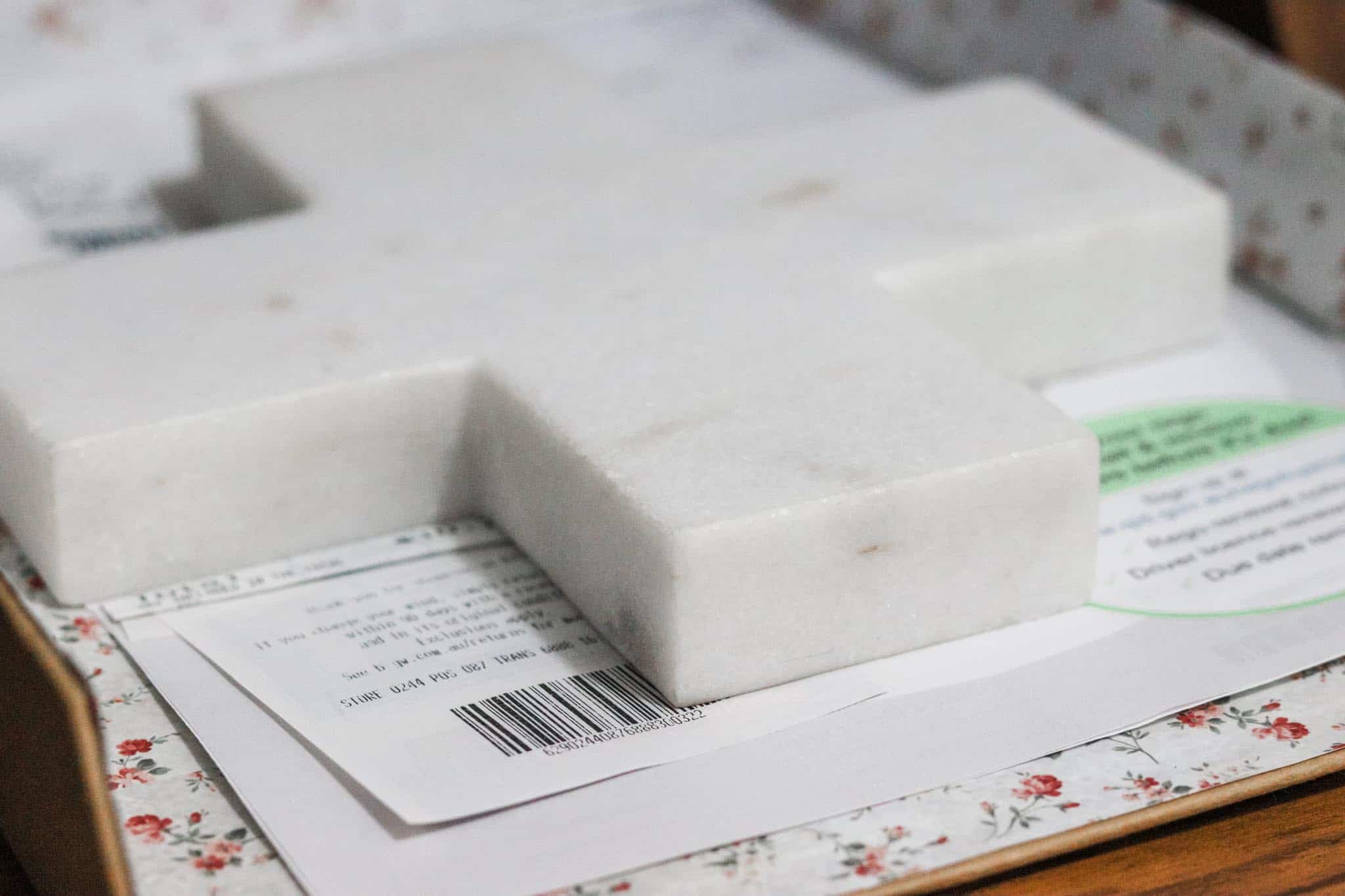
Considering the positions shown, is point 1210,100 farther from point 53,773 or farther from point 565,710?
point 53,773

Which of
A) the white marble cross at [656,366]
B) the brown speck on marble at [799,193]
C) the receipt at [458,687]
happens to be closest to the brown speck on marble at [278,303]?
the white marble cross at [656,366]

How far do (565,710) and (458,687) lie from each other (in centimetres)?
4

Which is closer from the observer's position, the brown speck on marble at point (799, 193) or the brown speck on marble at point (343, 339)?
the brown speck on marble at point (343, 339)

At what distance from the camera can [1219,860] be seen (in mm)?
533

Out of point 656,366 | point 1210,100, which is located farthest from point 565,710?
point 1210,100

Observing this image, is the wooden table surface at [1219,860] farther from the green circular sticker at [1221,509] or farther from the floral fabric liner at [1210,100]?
the floral fabric liner at [1210,100]

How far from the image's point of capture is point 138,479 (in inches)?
24.2

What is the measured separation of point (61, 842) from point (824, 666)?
0.81 feet

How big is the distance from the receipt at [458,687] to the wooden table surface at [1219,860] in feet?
0.29

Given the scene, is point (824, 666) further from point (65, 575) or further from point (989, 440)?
point (65, 575)

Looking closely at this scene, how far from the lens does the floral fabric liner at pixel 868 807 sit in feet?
1.65

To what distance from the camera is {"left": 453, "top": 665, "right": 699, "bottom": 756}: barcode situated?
22.0 inches

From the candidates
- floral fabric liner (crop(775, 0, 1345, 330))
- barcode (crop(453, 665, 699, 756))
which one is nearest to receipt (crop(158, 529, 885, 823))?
barcode (crop(453, 665, 699, 756))

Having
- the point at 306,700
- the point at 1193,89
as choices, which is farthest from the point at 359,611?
the point at 1193,89
